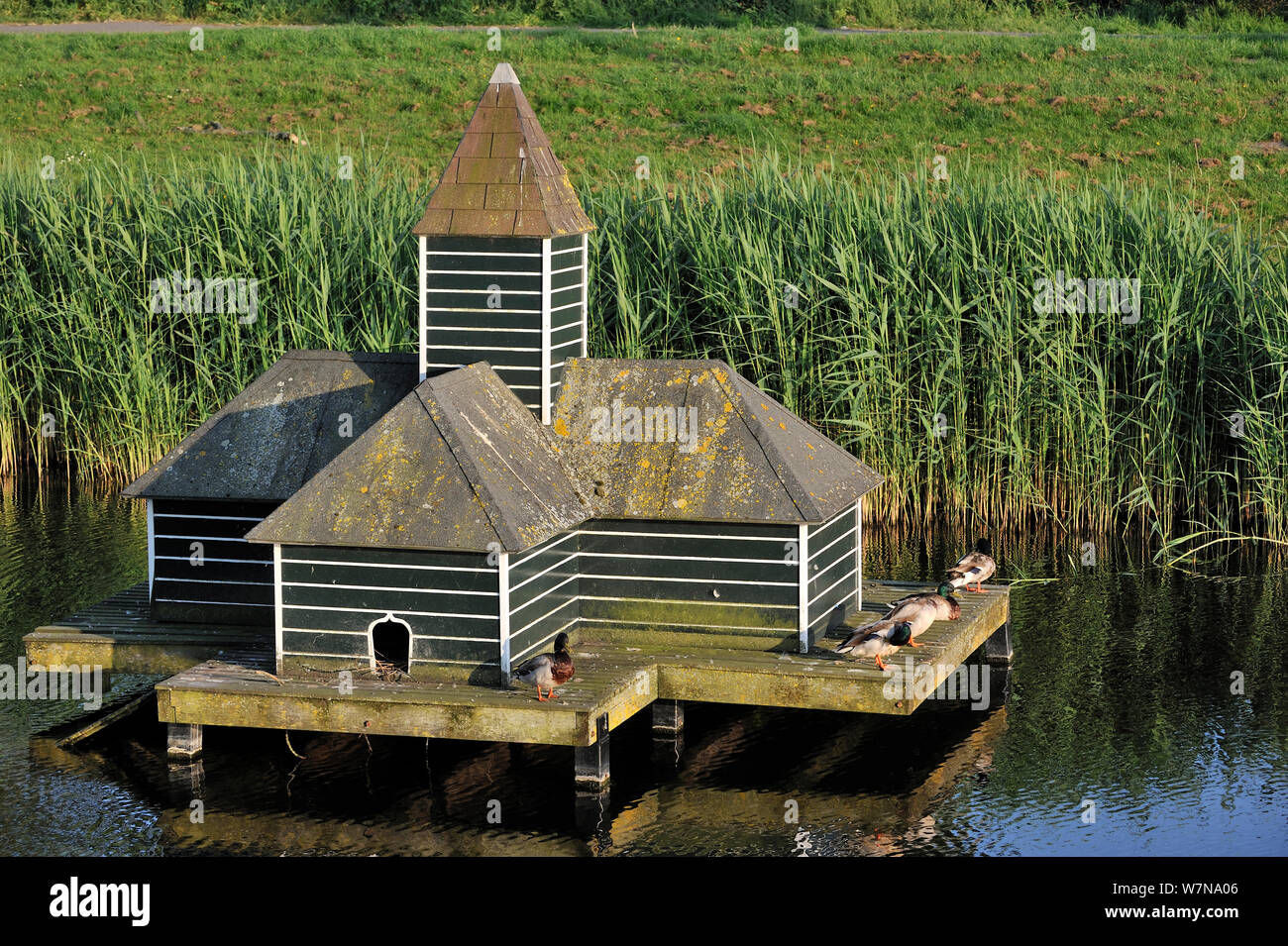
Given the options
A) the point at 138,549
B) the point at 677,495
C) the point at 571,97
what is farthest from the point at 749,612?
the point at 571,97

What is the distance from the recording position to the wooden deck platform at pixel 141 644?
14734 mm

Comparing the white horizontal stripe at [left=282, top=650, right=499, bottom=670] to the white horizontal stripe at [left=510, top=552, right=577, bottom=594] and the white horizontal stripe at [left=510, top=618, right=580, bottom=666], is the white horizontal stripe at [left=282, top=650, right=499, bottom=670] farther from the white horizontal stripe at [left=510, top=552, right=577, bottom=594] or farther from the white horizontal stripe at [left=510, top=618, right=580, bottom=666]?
the white horizontal stripe at [left=510, top=552, right=577, bottom=594]

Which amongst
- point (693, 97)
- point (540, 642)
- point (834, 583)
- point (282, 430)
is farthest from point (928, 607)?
point (693, 97)

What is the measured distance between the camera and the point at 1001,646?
16.6m

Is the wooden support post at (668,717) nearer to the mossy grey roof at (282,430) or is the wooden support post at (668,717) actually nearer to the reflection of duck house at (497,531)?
the reflection of duck house at (497,531)

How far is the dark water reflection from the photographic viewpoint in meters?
12.8

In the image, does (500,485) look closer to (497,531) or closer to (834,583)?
(497,531)

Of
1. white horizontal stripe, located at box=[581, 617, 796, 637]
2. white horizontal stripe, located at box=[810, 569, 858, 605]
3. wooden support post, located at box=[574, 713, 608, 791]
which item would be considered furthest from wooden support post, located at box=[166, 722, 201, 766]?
white horizontal stripe, located at box=[810, 569, 858, 605]

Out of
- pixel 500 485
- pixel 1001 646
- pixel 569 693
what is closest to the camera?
pixel 569 693

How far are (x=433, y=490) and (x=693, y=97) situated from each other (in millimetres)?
27026

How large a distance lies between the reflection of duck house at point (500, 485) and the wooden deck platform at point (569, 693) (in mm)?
278

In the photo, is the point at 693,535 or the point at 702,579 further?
the point at 702,579

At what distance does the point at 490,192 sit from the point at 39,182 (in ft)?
36.7
